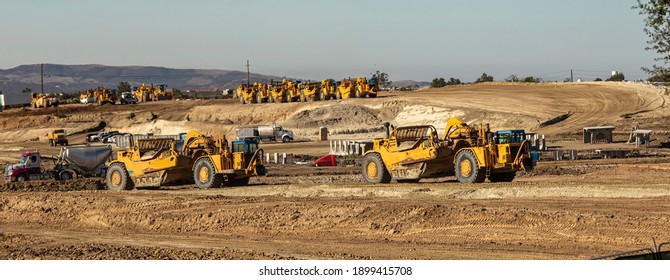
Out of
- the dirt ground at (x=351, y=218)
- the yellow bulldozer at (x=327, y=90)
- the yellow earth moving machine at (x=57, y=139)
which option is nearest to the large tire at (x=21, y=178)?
the dirt ground at (x=351, y=218)

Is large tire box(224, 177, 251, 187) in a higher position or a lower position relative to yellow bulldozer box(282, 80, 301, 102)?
lower

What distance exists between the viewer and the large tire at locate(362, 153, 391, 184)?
109 feet

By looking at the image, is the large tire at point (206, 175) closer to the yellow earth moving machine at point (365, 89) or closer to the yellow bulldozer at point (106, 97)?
the yellow earth moving machine at point (365, 89)

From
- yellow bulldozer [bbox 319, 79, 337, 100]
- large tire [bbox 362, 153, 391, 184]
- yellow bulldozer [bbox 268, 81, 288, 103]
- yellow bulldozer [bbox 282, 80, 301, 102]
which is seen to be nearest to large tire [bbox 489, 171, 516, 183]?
large tire [bbox 362, 153, 391, 184]

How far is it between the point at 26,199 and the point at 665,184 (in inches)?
737

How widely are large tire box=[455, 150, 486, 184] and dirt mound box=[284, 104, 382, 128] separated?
4444 cm

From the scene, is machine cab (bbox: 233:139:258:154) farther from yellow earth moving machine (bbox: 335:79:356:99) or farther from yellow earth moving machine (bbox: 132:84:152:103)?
yellow earth moving machine (bbox: 132:84:152:103)

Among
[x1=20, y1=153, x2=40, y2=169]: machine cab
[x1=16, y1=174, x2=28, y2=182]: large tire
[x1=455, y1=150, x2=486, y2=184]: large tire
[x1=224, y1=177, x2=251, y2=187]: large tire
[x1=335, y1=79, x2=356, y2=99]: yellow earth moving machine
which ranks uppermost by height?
[x1=335, y1=79, x2=356, y2=99]: yellow earth moving machine

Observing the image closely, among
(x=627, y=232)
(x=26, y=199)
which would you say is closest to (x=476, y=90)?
(x=26, y=199)


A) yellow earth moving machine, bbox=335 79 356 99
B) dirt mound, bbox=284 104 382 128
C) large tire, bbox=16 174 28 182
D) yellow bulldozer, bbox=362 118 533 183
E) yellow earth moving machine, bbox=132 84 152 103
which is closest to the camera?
yellow bulldozer, bbox=362 118 533 183

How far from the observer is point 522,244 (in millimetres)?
20625

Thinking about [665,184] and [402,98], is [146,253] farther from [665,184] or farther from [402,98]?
[402,98]

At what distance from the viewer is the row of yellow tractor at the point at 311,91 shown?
284 feet

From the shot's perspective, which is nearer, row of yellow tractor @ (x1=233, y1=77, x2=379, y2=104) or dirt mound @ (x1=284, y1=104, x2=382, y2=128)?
dirt mound @ (x1=284, y1=104, x2=382, y2=128)
